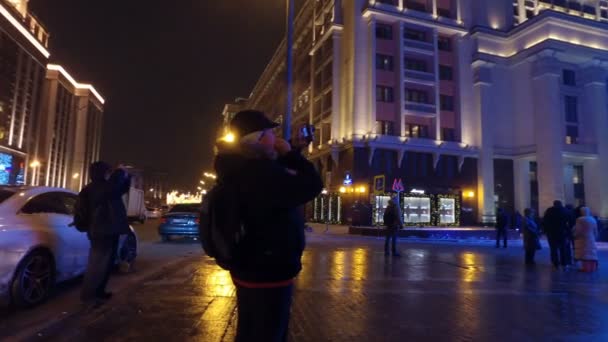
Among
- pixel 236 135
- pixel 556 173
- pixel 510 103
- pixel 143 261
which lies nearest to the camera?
pixel 236 135

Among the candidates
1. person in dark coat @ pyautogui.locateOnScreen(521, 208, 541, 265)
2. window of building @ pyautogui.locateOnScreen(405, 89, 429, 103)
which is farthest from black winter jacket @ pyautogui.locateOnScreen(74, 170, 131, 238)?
window of building @ pyautogui.locateOnScreen(405, 89, 429, 103)

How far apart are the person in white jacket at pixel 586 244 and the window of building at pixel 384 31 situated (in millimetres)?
28518

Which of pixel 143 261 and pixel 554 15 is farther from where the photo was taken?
pixel 554 15

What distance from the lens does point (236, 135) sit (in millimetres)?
2336

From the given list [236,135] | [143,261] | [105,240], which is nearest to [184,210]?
[143,261]

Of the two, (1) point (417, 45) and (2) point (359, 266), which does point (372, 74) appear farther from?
(2) point (359, 266)

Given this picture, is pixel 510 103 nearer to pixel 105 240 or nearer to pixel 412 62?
pixel 412 62

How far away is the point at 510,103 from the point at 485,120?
13.9 ft

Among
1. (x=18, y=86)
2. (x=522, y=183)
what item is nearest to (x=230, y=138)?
(x=522, y=183)

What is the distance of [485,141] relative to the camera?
36.5 metres

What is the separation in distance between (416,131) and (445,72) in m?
6.75

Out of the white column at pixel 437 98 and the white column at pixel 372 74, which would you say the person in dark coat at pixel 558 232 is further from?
the white column at pixel 437 98

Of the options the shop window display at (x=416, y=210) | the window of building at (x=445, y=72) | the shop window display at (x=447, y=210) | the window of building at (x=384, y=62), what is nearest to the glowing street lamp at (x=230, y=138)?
the shop window display at (x=416, y=210)

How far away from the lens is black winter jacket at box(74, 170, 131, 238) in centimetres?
519
